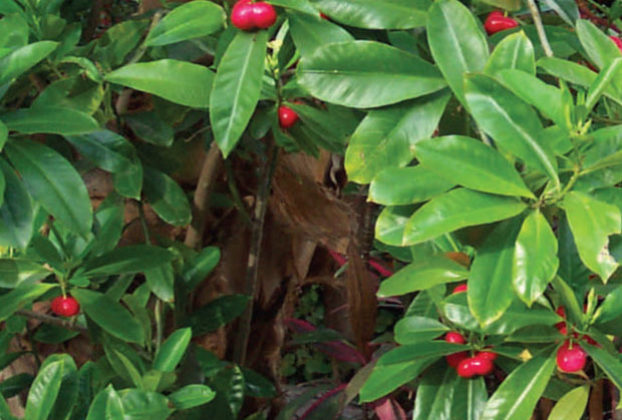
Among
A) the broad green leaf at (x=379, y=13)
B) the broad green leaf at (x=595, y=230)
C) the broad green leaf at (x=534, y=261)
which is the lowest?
the broad green leaf at (x=534, y=261)

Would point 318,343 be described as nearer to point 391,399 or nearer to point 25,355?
point 391,399

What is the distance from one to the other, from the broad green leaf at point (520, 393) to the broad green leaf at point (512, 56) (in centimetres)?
27

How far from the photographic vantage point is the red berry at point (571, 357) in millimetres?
712

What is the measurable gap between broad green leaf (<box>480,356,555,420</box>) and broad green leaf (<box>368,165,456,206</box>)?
0.20 metres

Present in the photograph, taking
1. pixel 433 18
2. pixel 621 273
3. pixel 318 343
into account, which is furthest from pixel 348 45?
pixel 318 343

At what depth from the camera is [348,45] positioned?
2.25 ft

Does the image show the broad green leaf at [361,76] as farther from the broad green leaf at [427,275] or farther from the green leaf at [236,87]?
the broad green leaf at [427,275]

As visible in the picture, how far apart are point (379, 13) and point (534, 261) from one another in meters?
0.27

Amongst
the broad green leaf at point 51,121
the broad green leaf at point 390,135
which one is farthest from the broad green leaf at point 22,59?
the broad green leaf at point 390,135

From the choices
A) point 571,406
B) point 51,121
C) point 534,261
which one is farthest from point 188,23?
point 571,406

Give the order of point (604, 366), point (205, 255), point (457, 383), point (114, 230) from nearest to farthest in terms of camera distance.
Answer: point (604, 366) < point (457, 383) < point (114, 230) < point (205, 255)

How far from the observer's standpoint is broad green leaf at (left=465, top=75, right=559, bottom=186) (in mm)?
613

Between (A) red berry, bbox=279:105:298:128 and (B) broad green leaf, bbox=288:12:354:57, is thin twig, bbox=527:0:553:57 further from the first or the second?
(A) red berry, bbox=279:105:298:128

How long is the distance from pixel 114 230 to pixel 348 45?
47cm
